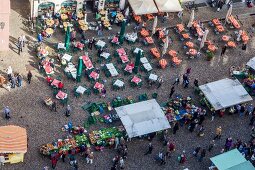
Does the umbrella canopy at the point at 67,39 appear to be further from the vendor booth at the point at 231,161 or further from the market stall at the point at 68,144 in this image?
the vendor booth at the point at 231,161

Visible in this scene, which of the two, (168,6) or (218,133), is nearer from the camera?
(218,133)

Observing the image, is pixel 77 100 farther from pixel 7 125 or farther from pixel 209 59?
pixel 209 59

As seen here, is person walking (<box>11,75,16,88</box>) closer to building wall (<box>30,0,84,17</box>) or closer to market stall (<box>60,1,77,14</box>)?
building wall (<box>30,0,84,17</box>)

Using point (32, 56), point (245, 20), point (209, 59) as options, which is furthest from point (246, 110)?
point (32, 56)

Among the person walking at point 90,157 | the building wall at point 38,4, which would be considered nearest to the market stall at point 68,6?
the building wall at point 38,4

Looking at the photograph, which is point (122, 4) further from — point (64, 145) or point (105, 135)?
point (64, 145)

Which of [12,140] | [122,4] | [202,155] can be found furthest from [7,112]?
[122,4]

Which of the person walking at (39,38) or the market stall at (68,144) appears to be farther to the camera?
the person walking at (39,38)
